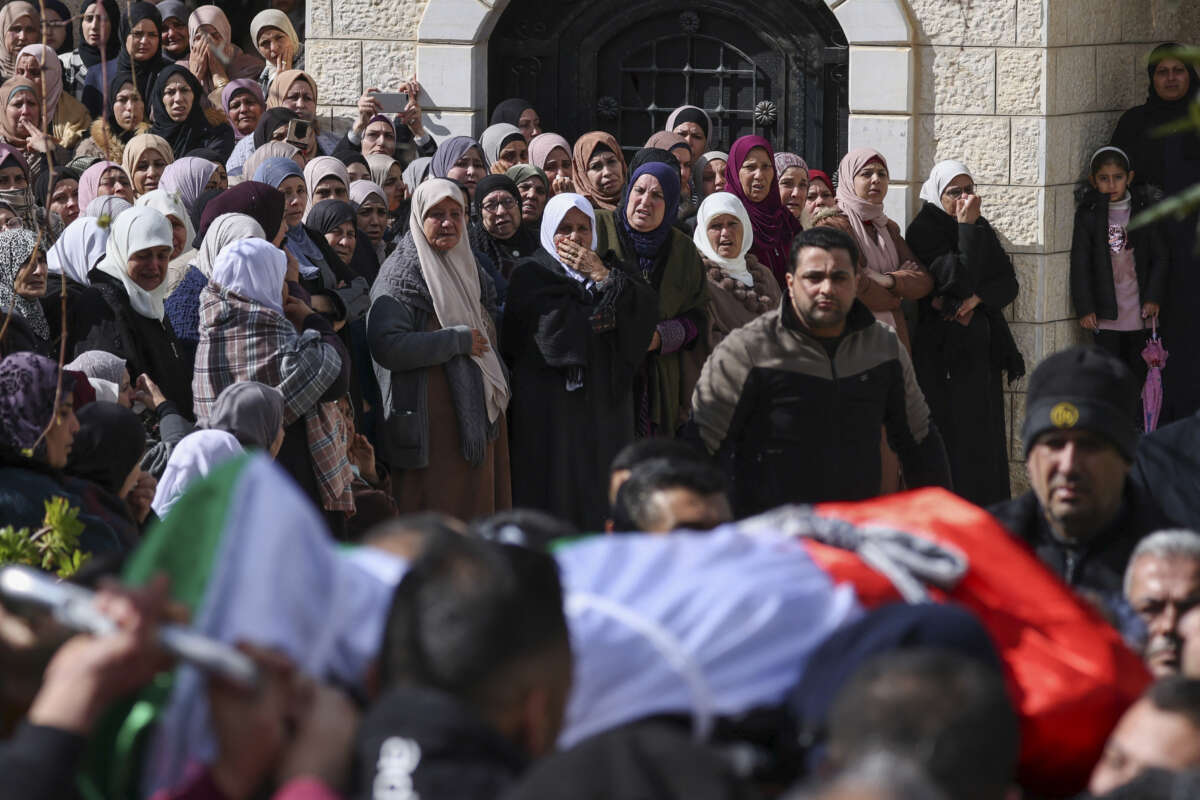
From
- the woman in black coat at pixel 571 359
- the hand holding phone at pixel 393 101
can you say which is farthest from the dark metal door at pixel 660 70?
the woman in black coat at pixel 571 359

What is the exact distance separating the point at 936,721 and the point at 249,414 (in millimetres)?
3985

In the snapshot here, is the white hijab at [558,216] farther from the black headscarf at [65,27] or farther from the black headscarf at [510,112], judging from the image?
the black headscarf at [65,27]

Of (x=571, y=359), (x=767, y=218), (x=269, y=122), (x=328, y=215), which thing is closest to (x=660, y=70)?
(x=767, y=218)

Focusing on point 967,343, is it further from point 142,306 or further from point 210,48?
point 210,48

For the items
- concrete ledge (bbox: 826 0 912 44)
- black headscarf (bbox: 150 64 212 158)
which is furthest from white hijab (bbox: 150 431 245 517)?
concrete ledge (bbox: 826 0 912 44)

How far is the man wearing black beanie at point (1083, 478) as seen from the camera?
3.94 meters

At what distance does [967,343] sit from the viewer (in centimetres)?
931

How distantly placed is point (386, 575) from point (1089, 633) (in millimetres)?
1105

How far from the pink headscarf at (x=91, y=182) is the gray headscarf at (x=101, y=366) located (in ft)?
7.07

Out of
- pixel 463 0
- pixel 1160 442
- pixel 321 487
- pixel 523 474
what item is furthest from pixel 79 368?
pixel 463 0

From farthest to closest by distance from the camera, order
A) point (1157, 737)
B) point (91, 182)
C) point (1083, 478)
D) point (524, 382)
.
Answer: point (91, 182) < point (524, 382) < point (1083, 478) < point (1157, 737)

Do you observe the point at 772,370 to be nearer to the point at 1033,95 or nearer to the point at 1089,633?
the point at 1089,633

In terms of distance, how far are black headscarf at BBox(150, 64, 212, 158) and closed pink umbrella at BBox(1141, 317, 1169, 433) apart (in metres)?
5.19

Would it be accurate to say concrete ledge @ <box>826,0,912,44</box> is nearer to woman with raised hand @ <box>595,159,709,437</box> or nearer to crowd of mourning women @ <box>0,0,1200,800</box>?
crowd of mourning women @ <box>0,0,1200,800</box>
